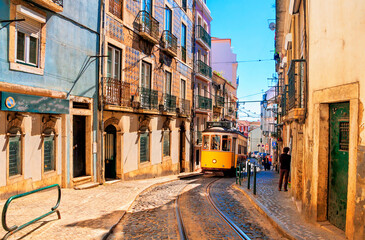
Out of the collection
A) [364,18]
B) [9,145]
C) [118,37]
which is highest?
[118,37]

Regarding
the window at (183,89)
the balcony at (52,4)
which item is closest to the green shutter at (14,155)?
the balcony at (52,4)

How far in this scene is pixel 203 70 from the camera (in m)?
28.6

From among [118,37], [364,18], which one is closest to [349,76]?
[364,18]

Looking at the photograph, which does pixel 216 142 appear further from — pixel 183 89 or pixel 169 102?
pixel 183 89

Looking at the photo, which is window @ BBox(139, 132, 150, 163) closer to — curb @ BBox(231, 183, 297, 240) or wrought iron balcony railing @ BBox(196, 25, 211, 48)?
curb @ BBox(231, 183, 297, 240)

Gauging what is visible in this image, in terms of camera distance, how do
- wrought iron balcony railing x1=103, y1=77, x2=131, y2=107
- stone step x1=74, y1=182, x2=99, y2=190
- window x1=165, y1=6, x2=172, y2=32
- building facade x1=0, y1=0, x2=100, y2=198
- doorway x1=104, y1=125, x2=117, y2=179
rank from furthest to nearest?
1. window x1=165, y1=6, x2=172, y2=32
2. doorway x1=104, y1=125, x2=117, y2=179
3. wrought iron balcony railing x1=103, y1=77, x2=131, y2=107
4. stone step x1=74, y1=182, x2=99, y2=190
5. building facade x1=0, y1=0, x2=100, y2=198

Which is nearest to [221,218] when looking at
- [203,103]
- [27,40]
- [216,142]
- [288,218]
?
[288,218]

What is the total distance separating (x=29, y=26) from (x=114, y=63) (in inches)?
199

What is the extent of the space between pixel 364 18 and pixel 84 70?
947 cm

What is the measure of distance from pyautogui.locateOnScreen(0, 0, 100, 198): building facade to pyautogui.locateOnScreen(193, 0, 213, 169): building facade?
14335 mm

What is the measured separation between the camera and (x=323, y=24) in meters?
7.03

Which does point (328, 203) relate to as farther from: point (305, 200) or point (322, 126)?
point (322, 126)

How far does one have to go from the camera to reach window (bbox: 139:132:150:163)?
1711cm

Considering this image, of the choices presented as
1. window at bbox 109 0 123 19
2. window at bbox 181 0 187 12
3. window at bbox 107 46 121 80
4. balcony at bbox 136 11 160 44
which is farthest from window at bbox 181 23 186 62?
window at bbox 107 46 121 80
